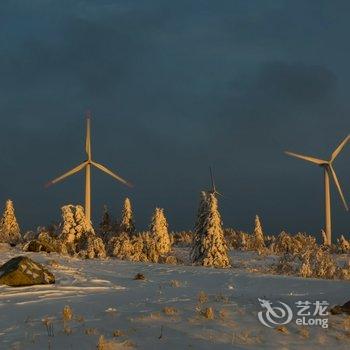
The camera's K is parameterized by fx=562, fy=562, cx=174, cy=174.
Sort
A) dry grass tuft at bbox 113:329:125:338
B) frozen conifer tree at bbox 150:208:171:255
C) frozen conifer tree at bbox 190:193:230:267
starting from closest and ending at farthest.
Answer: dry grass tuft at bbox 113:329:125:338
frozen conifer tree at bbox 190:193:230:267
frozen conifer tree at bbox 150:208:171:255

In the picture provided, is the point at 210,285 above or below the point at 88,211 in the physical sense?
below

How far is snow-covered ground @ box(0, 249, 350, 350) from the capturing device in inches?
456

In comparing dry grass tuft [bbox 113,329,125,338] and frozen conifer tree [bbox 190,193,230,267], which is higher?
frozen conifer tree [bbox 190,193,230,267]

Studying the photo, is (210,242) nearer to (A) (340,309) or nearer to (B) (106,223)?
(B) (106,223)

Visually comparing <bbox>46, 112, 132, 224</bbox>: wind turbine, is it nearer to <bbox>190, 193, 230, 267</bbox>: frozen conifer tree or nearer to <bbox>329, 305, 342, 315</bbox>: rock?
<bbox>190, 193, 230, 267</bbox>: frozen conifer tree

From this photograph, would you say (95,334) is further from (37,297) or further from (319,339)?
(37,297)

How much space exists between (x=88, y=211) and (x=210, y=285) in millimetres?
34395

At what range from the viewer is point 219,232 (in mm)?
47406

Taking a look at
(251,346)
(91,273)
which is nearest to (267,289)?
(91,273)

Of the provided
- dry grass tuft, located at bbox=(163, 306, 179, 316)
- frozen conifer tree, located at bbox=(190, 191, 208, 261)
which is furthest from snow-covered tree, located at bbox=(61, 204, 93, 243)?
dry grass tuft, located at bbox=(163, 306, 179, 316)

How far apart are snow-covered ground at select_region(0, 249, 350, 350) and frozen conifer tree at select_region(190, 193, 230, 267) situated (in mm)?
22928

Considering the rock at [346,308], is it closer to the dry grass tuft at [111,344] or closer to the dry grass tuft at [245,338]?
the dry grass tuft at [245,338]

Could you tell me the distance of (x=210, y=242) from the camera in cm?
4591

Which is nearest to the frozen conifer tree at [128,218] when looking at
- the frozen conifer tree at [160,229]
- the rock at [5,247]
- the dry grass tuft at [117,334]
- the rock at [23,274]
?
the frozen conifer tree at [160,229]
